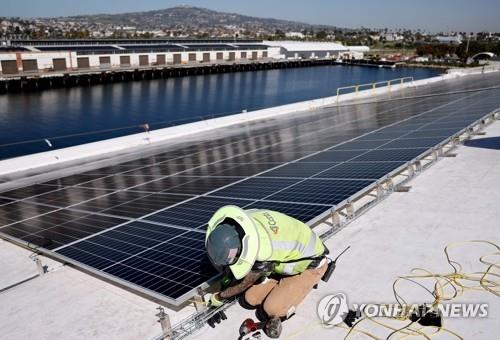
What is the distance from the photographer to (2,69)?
7475cm

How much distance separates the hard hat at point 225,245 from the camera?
→ 194 inches

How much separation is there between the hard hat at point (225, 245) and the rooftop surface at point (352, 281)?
1.86 metres

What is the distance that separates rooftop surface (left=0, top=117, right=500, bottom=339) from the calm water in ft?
74.8

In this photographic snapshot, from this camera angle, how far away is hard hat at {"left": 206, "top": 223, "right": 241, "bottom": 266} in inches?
194

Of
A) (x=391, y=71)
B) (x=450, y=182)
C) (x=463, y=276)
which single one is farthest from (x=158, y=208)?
(x=391, y=71)

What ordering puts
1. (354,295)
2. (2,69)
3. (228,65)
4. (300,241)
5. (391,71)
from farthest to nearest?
1. (391,71)
2. (228,65)
3. (2,69)
4. (354,295)
5. (300,241)

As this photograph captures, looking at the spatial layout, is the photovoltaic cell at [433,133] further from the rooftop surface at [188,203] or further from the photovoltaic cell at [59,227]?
the photovoltaic cell at [59,227]

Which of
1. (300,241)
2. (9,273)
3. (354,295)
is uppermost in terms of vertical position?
(300,241)

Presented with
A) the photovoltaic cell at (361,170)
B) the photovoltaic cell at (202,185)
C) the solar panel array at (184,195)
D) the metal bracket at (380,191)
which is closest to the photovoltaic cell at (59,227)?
the solar panel array at (184,195)

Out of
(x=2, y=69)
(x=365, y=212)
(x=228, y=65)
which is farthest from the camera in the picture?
(x=228, y=65)

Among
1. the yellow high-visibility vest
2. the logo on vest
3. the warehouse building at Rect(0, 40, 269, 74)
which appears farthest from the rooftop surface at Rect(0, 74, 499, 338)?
the warehouse building at Rect(0, 40, 269, 74)

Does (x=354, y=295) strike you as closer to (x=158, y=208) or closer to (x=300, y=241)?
(x=300, y=241)

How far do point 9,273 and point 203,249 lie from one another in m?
5.07

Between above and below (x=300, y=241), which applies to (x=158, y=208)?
below
